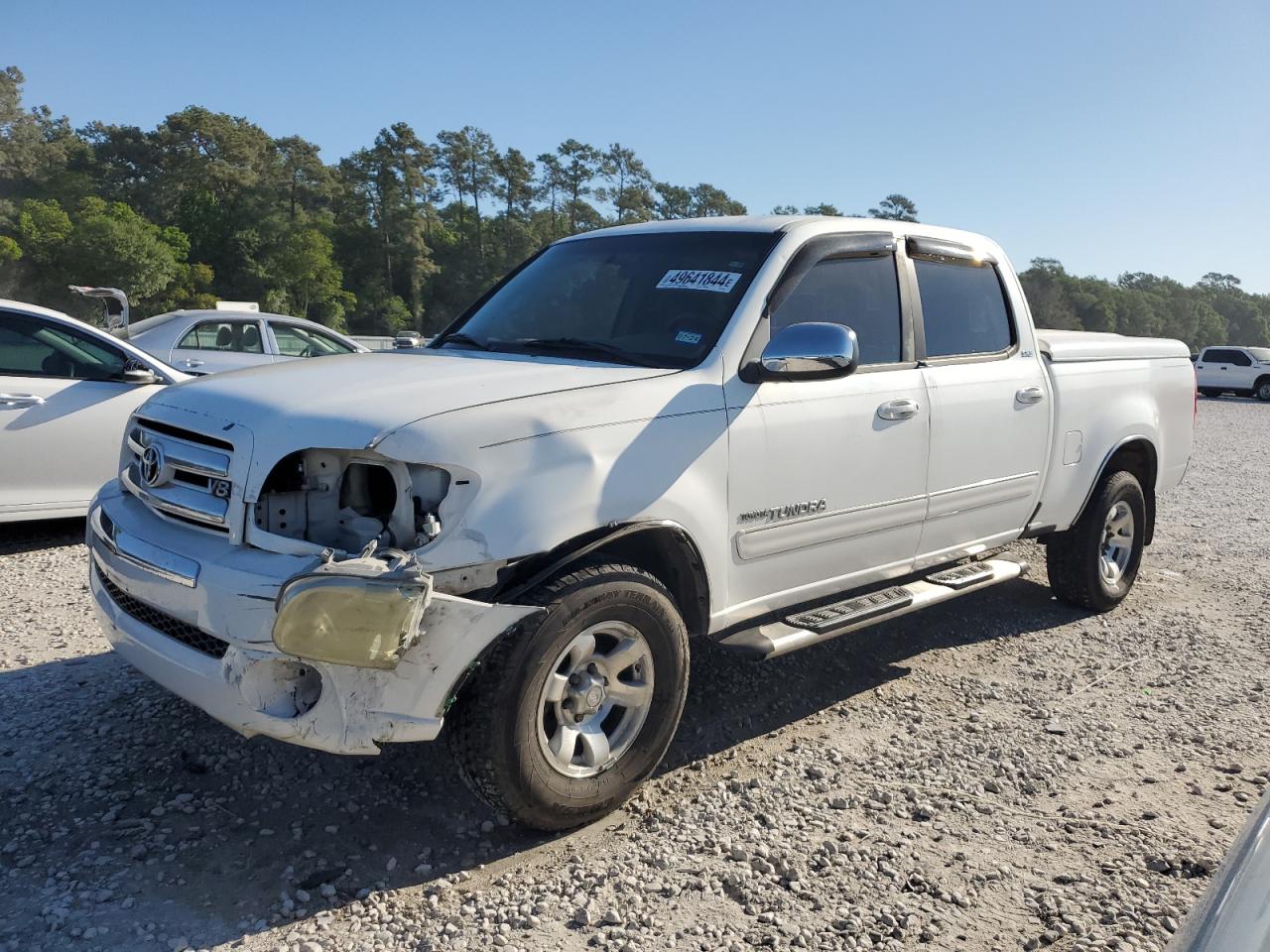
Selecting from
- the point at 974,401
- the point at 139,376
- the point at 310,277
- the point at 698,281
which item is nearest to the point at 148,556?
the point at 698,281

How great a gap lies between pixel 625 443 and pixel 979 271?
2730mm

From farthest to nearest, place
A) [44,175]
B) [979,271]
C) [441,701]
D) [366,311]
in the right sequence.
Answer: [366,311]
[44,175]
[979,271]
[441,701]

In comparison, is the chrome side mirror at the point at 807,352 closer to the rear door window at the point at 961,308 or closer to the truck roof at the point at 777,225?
the truck roof at the point at 777,225

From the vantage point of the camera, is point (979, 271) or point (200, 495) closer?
point (200, 495)

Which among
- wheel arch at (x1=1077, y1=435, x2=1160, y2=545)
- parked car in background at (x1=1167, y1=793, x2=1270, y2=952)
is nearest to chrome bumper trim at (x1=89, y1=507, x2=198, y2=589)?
parked car in background at (x1=1167, y1=793, x2=1270, y2=952)

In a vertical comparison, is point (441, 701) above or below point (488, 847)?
above

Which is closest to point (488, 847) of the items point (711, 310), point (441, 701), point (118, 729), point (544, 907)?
point (544, 907)

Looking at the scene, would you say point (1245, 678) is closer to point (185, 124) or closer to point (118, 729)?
point (118, 729)

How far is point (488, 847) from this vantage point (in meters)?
3.15

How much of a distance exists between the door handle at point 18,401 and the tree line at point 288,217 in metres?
56.3

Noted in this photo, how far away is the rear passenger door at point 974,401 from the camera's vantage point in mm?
4488

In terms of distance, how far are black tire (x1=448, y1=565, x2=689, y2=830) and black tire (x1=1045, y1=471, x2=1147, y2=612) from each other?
3.33m

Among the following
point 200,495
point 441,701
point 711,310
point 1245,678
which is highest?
point 711,310

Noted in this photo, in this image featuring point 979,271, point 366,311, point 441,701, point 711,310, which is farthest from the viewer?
point 366,311
